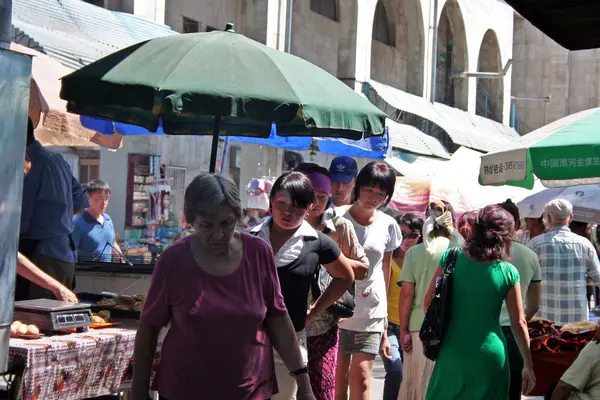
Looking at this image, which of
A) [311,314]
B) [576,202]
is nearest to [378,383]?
[311,314]

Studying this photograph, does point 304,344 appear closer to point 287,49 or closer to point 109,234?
point 109,234

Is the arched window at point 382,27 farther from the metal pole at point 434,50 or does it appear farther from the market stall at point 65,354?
the market stall at point 65,354

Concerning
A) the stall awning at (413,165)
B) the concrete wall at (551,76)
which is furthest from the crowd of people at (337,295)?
the concrete wall at (551,76)

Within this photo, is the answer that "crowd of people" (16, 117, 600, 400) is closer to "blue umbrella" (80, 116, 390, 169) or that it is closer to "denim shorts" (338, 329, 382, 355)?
"denim shorts" (338, 329, 382, 355)

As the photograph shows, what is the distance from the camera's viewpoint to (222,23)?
18859 mm

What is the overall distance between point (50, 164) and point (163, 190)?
979 centimetres

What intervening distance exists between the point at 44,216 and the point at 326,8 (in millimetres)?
17786

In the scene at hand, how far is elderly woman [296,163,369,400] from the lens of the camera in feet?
18.6

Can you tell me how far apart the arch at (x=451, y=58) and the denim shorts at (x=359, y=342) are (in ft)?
81.0

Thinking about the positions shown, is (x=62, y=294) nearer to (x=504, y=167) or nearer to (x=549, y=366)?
(x=549, y=366)

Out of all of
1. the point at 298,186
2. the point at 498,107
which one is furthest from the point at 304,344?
the point at 498,107

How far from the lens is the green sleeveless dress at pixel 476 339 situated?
5.65 metres

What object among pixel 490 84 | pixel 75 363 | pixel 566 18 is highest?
A: pixel 490 84

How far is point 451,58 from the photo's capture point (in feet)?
103
